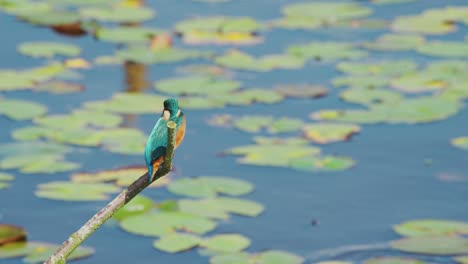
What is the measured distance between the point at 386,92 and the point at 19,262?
2487 mm

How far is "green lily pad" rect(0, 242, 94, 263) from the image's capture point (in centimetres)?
455

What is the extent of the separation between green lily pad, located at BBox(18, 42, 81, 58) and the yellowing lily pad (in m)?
2.21

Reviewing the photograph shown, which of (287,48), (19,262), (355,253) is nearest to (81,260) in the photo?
(19,262)

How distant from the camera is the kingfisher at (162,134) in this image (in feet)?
8.59

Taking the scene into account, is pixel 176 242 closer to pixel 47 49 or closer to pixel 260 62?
pixel 260 62

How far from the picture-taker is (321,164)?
18.1 ft

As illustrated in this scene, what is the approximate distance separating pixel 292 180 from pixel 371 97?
3.50ft

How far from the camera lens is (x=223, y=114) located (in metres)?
6.14

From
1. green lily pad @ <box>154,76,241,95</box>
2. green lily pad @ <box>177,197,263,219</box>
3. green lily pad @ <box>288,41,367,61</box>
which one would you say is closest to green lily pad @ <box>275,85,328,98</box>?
green lily pad @ <box>154,76,241,95</box>

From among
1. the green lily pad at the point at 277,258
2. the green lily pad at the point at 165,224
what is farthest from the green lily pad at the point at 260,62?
the green lily pad at the point at 277,258

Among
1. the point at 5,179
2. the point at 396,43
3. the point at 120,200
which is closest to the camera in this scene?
the point at 120,200

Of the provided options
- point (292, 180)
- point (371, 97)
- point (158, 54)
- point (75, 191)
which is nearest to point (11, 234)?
point (75, 191)

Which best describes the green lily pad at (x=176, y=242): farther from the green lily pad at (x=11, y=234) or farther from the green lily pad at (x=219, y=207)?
the green lily pad at (x=11, y=234)

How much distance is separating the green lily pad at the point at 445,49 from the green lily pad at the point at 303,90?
2.70 feet
